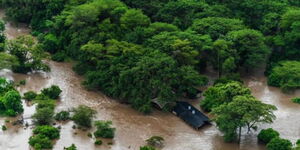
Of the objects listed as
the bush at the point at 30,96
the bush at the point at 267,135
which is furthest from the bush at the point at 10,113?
the bush at the point at 267,135

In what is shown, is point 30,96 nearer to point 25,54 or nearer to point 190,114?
point 25,54

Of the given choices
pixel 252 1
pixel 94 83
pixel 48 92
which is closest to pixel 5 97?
pixel 48 92

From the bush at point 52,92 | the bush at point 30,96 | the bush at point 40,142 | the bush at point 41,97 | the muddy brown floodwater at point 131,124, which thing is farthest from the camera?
the bush at point 52,92

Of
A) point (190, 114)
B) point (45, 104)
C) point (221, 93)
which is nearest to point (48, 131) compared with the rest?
point (45, 104)

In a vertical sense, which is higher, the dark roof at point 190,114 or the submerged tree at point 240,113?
the submerged tree at point 240,113

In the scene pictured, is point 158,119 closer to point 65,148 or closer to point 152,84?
point 152,84

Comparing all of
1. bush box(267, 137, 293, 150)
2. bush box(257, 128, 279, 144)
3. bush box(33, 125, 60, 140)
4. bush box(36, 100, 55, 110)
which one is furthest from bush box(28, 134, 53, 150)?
bush box(267, 137, 293, 150)

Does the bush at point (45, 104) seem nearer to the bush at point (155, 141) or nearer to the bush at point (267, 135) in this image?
the bush at point (155, 141)
